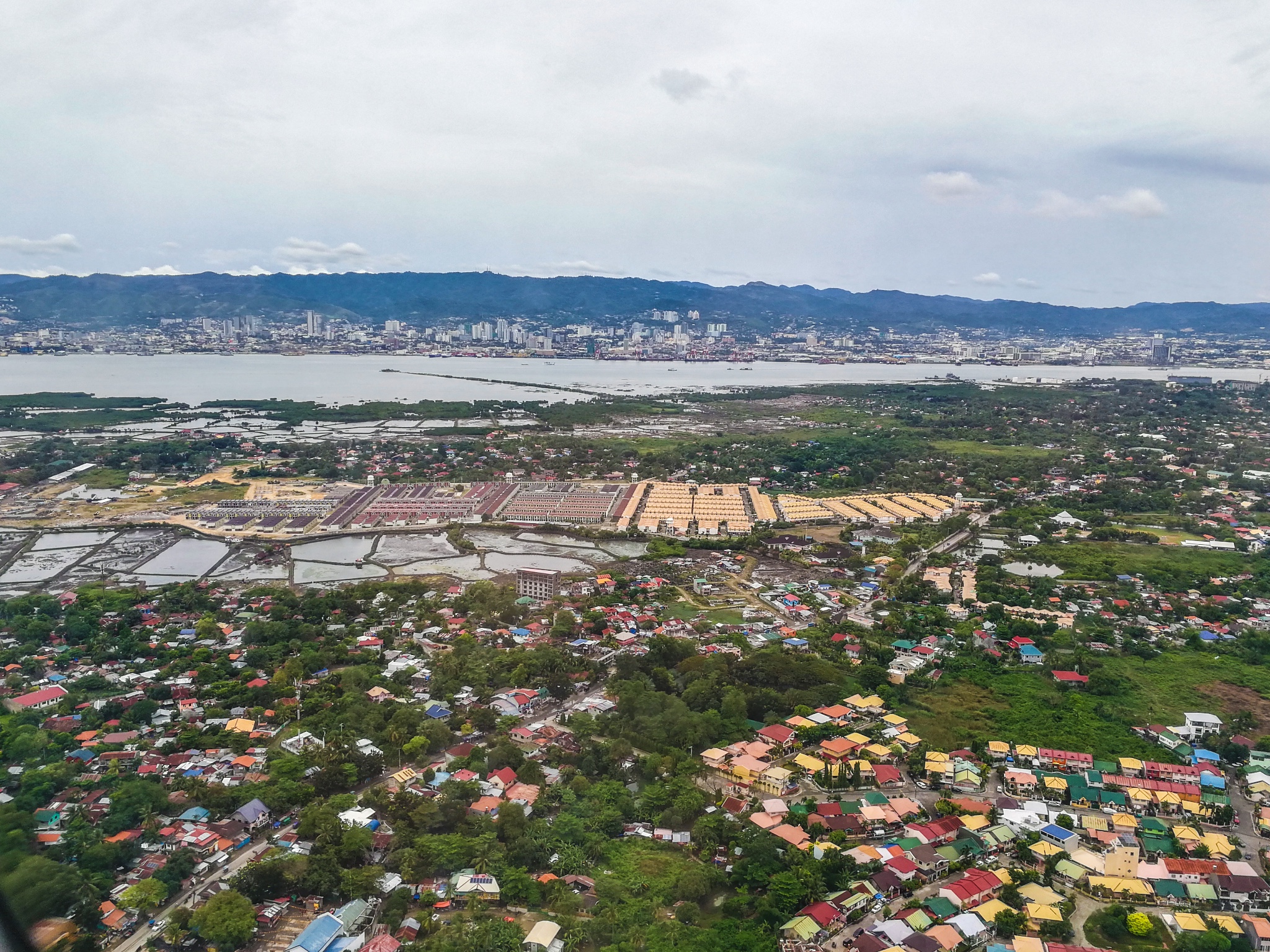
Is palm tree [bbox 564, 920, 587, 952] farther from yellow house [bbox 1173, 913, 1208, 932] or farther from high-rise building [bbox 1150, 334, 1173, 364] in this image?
high-rise building [bbox 1150, 334, 1173, 364]

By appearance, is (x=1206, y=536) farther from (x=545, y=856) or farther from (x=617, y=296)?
(x=617, y=296)

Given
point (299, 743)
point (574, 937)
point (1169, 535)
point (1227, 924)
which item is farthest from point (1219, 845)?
point (1169, 535)

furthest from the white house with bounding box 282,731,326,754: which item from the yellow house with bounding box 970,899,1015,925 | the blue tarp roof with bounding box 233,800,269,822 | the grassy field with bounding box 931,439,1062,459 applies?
the grassy field with bounding box 931,439,1062,459

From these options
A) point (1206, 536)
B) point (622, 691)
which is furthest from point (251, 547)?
point (1206, 536)

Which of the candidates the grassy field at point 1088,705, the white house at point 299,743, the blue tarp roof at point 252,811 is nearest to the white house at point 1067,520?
the grassy field at point 1088,705

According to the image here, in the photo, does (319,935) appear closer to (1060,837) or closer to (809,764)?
(809,764)

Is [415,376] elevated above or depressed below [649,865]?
above
